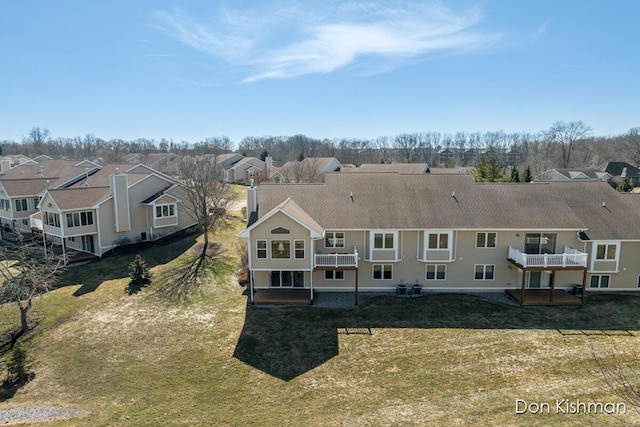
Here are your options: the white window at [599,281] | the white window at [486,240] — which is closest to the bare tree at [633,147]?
the white window at [599,281]

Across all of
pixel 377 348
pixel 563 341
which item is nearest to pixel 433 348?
pixel 377 348

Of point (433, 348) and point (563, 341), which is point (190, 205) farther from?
point (563, 341)

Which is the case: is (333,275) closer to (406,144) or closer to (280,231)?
(280,231)

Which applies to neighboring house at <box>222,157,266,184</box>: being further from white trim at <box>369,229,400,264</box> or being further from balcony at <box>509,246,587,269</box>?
balcony at <box>509,246,587,269</box>

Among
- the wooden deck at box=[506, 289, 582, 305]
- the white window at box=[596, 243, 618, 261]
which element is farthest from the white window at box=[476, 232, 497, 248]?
the white window at box=[596, 243, 618, 261]

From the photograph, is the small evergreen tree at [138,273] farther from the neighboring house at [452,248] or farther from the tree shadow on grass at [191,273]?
the neighboring house at [452,248]

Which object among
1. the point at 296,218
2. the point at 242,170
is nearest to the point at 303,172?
the point at 242,170
